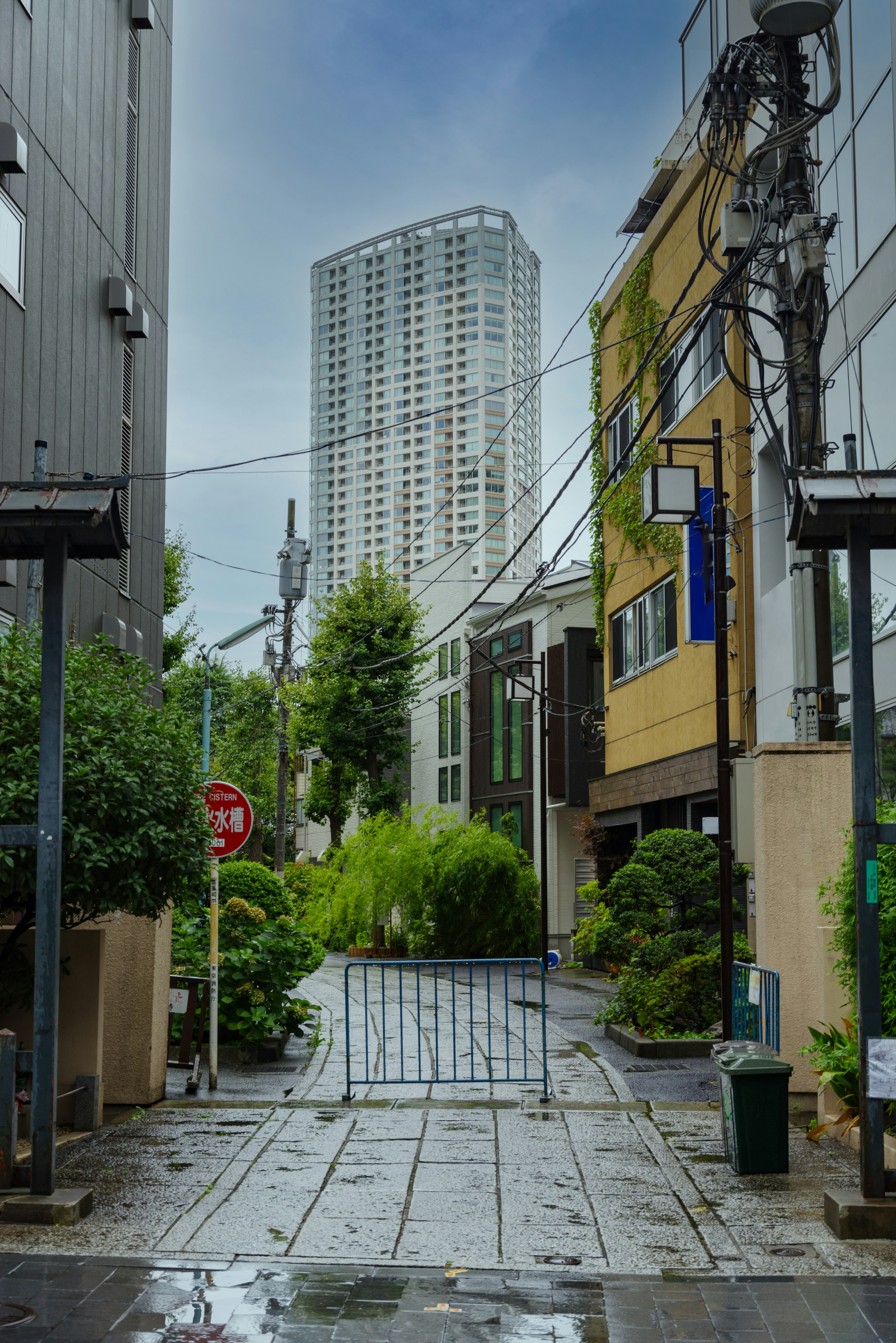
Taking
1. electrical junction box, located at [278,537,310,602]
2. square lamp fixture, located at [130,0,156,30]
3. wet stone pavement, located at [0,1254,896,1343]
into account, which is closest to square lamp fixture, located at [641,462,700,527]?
wet stone pavement, located at [0,1254,896,1343]

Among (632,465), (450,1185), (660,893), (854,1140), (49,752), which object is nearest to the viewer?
(49,752)

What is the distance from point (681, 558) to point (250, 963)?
411 inches

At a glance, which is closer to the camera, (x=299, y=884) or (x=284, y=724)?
(x=299, y=884)

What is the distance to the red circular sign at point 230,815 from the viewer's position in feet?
40.1

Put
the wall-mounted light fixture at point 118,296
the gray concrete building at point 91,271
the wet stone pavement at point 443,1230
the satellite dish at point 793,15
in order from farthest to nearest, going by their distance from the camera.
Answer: the wall-mounted light fixture at point 118,296 → the gray concrete building at point 91,271 → the satellite dish at point 793,15 → the wet stone pavement at point 443,1230

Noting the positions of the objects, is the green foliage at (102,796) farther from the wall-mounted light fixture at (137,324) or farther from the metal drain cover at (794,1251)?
the wall-mounted light fixture at (137,324)

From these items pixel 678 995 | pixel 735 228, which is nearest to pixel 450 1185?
pixel 678 995

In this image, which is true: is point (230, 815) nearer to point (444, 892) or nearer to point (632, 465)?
point (632, 465)

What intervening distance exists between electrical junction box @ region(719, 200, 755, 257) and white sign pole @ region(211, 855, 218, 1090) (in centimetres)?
857

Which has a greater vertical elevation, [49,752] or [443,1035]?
[49,752]

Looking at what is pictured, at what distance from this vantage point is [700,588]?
17500mm

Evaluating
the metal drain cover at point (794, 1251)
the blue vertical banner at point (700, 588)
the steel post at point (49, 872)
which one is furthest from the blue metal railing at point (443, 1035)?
the blue vertical banner at point (700, 588)

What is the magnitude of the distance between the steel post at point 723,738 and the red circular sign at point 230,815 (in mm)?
4744

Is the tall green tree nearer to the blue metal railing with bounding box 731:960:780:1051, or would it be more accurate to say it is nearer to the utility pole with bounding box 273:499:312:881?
the utility pole with bounding box 273:499:312:881
